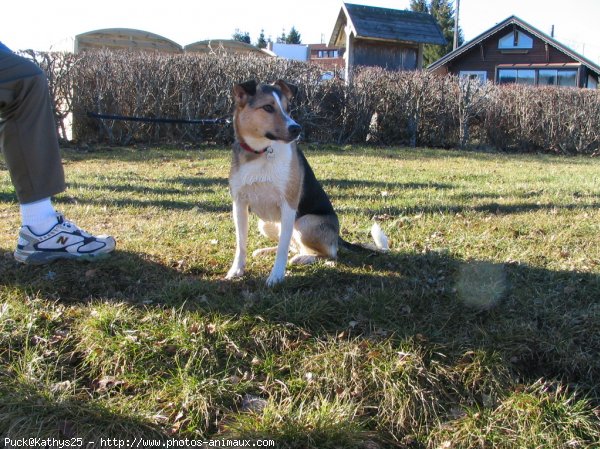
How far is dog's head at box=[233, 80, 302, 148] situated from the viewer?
3.70 metres

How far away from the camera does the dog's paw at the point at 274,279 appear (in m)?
3.65

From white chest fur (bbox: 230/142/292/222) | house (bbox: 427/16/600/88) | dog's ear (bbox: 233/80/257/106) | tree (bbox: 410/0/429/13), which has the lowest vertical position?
white chest fur (bbox: 230/142/292/222)

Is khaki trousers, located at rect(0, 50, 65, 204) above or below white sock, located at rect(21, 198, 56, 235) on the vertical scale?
above

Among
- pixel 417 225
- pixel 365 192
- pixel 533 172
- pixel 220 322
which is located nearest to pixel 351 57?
pixel 533 172

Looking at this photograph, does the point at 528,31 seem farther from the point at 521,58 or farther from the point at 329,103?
the point at 329,103

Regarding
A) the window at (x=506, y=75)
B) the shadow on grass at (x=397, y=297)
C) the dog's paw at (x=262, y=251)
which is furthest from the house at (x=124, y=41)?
the window at (x=506, y=75)

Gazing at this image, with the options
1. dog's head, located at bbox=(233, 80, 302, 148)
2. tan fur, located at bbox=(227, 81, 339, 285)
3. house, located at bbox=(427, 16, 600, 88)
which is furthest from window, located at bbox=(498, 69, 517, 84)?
dog's head, located at bbox=(233, 80, 302, 148)

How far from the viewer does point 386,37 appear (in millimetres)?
23859

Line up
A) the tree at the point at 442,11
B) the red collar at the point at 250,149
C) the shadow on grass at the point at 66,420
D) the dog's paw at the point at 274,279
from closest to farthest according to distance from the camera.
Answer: the shadow on grass at the point at 66,420 < the dog's paw at the point at 274,279 < the red collar at the point at 250,149 < the tree at the point at 442,11

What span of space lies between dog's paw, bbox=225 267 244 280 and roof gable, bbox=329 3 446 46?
21.5 meters

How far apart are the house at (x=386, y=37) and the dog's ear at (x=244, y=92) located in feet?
67.7

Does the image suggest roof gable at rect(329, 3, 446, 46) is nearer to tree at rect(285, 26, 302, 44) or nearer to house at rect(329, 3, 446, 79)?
house at rect(329, 3, 446, 79)

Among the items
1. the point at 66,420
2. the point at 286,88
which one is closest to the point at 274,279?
the point at 286,88

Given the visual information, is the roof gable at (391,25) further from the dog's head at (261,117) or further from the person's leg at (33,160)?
the person's leg at (33,160)
